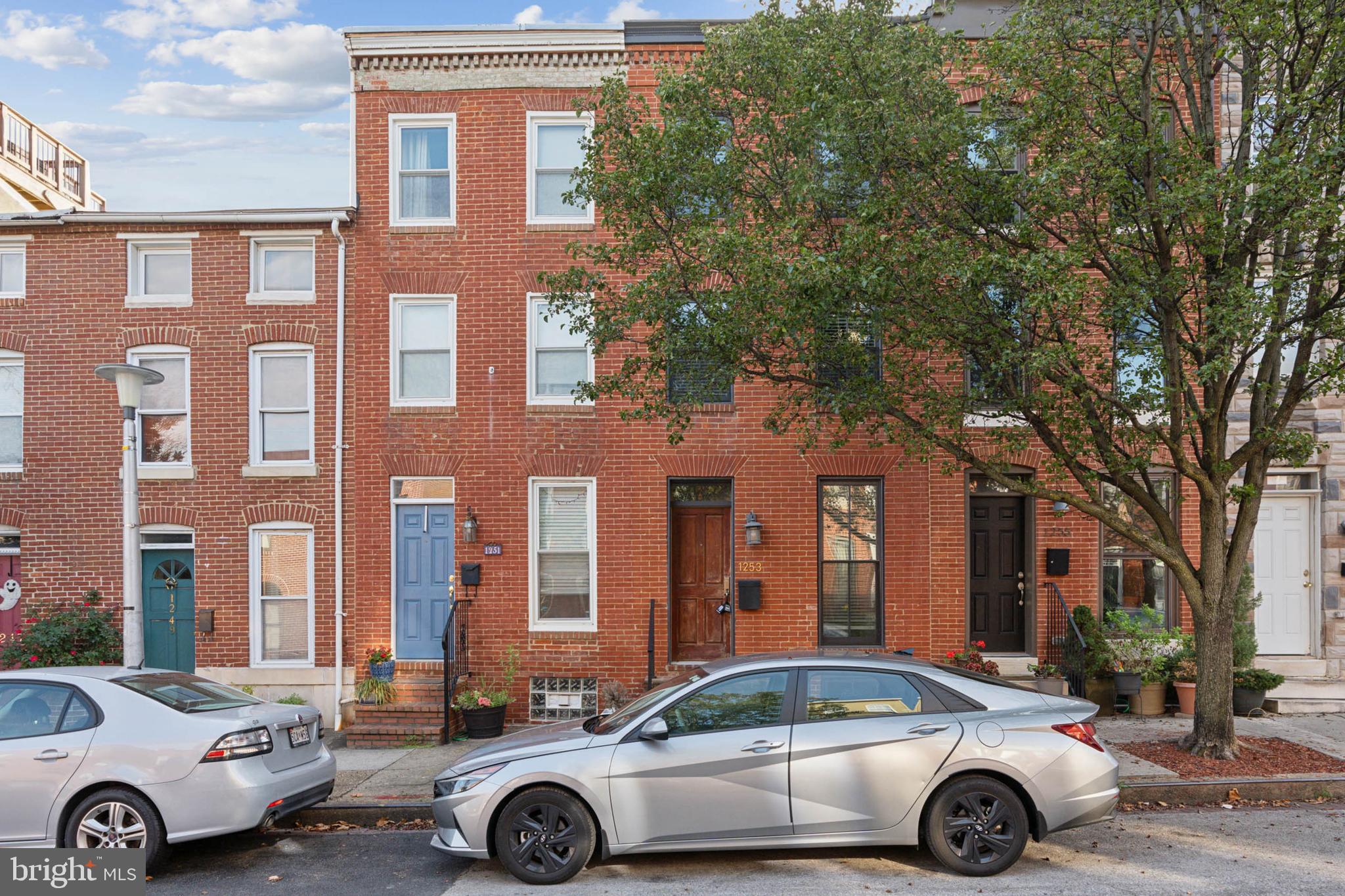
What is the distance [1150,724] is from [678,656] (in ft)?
18.9

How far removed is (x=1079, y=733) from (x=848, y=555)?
5.74 metres

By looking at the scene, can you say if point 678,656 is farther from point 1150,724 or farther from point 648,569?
point 1150,724

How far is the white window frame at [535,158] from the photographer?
12109mm

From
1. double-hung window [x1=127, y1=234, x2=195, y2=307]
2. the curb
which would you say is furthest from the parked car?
the curb

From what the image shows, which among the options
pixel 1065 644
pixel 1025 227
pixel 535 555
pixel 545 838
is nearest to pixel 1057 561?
pixel 1065 644

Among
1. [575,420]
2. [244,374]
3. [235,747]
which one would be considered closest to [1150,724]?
[575,420]

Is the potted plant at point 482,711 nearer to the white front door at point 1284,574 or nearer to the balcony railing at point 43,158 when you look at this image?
the white front door at point 1284,574

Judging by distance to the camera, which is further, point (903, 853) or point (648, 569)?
point (648, 569)

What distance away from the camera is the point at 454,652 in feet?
37.8

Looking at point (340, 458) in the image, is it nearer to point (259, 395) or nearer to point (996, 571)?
point (259, 395)

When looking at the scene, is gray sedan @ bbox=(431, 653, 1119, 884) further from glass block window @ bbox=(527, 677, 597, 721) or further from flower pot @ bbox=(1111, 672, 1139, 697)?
glass block window @ bbox=(527, 677, 597, 721)

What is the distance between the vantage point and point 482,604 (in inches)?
472

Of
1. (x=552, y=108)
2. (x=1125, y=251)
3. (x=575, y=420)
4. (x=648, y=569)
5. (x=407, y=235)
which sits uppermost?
(x=552, y=108)

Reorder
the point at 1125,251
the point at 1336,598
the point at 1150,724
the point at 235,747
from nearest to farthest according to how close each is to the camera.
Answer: the point at 235,747, the point at 1125,251, the point at 1150,724, the point at 1336,598
